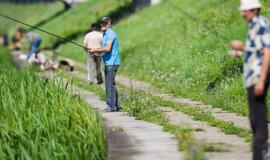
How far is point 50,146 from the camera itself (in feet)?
33.1

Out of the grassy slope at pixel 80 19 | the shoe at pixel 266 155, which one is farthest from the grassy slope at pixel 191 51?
the grassy slope at pixel 80 19

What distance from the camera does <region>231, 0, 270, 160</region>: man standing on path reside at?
351 inches

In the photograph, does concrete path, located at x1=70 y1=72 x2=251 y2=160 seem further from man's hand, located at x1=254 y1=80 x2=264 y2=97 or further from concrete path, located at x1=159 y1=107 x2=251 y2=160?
man's hand, located at x1=254 y1=80 x2=264 y2=97

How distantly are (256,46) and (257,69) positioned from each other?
0.78 ft

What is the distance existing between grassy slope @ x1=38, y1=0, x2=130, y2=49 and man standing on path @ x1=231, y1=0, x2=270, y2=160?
32.3 m

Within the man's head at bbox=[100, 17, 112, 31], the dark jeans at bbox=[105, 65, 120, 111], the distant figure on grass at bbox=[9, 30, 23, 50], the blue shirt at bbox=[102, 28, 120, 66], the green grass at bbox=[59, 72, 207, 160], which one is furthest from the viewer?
the distant figure on grass at bbox=[9, 30, 23, 50]

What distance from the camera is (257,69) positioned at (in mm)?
9023

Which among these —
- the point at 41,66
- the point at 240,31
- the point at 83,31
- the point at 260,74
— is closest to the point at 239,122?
the point at 260,74

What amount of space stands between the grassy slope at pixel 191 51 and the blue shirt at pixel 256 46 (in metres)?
5.17

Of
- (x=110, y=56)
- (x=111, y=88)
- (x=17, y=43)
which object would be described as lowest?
(x=111, y=88)

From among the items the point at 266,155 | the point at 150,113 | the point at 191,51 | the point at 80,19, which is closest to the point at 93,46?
the point at 191,51

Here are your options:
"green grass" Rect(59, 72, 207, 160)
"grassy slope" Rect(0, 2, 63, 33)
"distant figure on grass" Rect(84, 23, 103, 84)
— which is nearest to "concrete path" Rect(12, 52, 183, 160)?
"green grass" Rect(59, 72, 207, 160)

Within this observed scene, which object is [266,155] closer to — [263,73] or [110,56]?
[263,73]

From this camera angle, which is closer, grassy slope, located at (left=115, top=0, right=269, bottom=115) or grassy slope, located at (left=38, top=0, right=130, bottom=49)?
grassy slope, located at (left=115, top=0, right=269, bottom=115)
